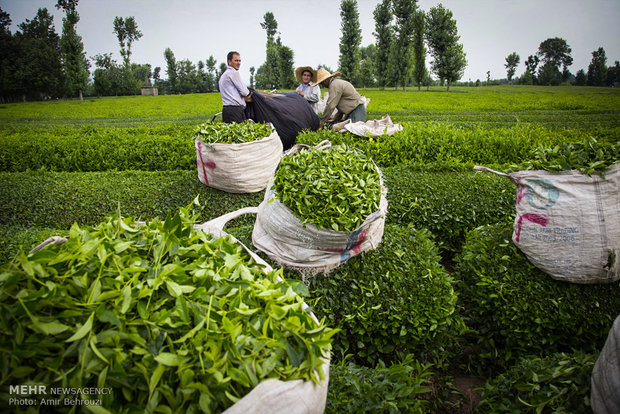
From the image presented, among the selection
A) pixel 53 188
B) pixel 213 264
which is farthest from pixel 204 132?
pixel 213 264

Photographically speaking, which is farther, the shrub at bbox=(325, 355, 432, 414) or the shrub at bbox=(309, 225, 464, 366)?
the shrub at bbox=(309, 225, 464, 366)

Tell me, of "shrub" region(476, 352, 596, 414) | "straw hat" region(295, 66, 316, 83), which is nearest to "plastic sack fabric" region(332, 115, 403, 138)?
"straw hat" region(295, 66, 316, 83)

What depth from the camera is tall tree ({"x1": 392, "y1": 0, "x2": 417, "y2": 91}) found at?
32094 millimetres

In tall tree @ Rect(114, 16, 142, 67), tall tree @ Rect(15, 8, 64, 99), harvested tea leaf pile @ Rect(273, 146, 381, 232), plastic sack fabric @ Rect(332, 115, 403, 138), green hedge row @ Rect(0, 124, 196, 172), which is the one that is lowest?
harvested tea leaf pile @ Rect(273, 146, 381, 232)

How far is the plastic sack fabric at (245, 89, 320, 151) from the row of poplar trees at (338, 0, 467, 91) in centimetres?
3222

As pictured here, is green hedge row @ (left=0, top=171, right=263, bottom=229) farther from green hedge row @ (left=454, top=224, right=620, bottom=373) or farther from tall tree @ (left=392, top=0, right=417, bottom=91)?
tall tree @ (left=392, top=0, right=417, bottom=91)

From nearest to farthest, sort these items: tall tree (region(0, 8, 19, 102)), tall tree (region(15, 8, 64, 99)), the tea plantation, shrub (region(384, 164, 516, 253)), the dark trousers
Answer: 1. the tea plantation
2. shrub (region(384, 164, 516, 253))
3. the dark trousers
4. tall tree (region(0, 8, 19, 102))
5. tall tree (region(15, 8, 64, 99))

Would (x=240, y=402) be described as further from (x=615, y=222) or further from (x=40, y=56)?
(x=40, y=56)

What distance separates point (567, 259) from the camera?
2051 mm

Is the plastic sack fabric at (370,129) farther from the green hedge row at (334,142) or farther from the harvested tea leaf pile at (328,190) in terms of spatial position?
the harvested tea leaf pile at (328,190)

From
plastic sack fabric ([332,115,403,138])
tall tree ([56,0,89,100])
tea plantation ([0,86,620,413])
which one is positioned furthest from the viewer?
tall tree ([56,0,89,100])

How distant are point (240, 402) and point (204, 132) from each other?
3086mm

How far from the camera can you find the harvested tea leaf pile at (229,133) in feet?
11.2

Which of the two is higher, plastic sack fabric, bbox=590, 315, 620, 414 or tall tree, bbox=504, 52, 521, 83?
tall tree, bbox=504, 52, 521, 83
